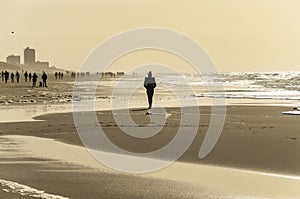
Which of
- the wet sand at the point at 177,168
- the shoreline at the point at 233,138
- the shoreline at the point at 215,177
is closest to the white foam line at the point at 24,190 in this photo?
the wet sand at the point at 177,168

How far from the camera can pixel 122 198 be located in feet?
28.9

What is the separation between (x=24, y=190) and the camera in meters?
9.39

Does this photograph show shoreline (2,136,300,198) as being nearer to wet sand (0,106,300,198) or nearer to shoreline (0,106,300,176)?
wet sand (0,106,300,198)

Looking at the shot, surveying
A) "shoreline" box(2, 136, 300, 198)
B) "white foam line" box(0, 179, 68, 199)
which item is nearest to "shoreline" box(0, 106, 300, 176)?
"shoreline" box(2, 136, 300, 198)

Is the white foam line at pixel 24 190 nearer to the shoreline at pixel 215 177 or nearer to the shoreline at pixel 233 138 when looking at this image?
the shoreline at pixel 215 177

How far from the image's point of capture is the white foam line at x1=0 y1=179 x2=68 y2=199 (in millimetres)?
8938

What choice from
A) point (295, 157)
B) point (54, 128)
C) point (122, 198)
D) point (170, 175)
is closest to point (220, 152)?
point (295, 157)

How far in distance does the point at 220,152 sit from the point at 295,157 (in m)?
1.88

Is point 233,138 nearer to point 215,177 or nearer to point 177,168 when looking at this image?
point 177,168

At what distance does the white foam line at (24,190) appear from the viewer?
8938mm

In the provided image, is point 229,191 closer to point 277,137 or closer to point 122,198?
point 122,198

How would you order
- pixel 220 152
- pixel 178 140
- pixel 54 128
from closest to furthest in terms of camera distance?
pixel 220 152
pixel 178 140
pixel 54 128

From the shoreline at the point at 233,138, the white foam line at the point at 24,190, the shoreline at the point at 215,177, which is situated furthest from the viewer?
the shoreline at the point at 233,138

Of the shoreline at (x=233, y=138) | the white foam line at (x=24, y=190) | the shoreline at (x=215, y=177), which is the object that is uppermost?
the shoreline at (x=233, y=138)
